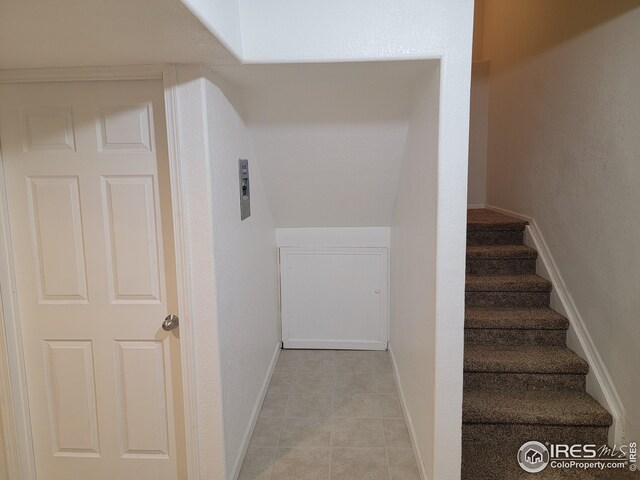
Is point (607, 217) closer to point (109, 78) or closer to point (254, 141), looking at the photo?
point (254, 141)

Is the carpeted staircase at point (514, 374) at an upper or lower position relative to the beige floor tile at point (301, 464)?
upper

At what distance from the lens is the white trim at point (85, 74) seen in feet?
5.46

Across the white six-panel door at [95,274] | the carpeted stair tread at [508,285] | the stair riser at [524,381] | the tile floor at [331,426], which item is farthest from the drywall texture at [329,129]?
the stair riser at [524,381]

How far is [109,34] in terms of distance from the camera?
1.27m

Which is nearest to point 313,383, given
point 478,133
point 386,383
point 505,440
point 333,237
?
point 386,383

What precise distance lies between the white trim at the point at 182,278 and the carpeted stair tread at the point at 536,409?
4.61ft

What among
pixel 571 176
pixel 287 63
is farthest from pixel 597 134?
pixel 287 63

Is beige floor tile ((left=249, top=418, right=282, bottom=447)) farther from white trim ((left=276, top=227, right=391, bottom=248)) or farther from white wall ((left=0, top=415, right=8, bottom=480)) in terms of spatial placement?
white trim ((left=276, top=227, right=391, bottom=248))

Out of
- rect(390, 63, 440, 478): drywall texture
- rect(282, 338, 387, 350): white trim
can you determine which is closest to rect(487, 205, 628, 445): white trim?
rect(390, 63, 440, 478): drywall texture

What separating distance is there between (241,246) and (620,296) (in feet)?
6.40

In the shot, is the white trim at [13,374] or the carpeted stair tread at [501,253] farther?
the carpeted stair tread at [501,253]

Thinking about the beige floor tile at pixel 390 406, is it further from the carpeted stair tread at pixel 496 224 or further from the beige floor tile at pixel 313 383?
the carpeted stair tread at pixel 496 224

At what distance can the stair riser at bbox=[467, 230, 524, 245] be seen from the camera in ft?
10.5

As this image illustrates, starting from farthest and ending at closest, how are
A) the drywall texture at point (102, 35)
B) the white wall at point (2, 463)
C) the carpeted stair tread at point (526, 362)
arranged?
the carpeted stair tread at point (526, 362)
the white wall at point (2, 463)
the drywall texture at point (102, 35)
